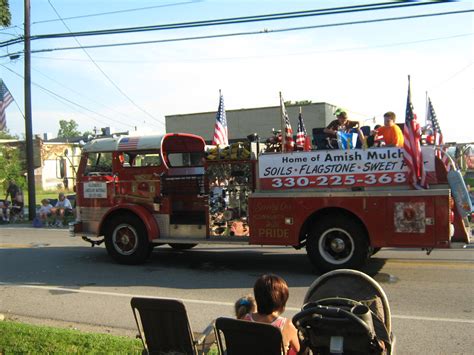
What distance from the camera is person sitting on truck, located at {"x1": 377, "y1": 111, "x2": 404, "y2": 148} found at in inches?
337

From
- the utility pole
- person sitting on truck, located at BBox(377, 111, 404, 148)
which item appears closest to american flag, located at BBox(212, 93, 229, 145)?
person sitting on truck, located at BBox(377, 111, 404, 148)

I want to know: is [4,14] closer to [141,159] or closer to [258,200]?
[258,200]

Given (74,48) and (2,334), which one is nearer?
(2,334)

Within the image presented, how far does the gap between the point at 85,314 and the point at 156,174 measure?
384 centimetres

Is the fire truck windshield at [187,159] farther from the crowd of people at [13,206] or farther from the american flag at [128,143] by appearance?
the crowd of people at [13,206]

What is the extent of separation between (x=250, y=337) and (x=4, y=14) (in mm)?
4708

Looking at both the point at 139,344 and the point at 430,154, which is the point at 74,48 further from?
the point at 139,344

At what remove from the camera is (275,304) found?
3432mm

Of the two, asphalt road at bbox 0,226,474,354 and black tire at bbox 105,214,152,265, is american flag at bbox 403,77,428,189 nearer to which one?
asphalt road at bbox 0,226,474,354

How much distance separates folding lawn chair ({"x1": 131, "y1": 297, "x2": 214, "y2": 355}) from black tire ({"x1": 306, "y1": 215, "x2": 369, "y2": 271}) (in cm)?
473

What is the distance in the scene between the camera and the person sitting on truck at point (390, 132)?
28.1 feet

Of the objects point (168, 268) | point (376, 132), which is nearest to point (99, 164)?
point (168, 268)

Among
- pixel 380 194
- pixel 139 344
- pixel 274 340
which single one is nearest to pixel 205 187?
pixel 380 194

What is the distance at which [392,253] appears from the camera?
10.6m
